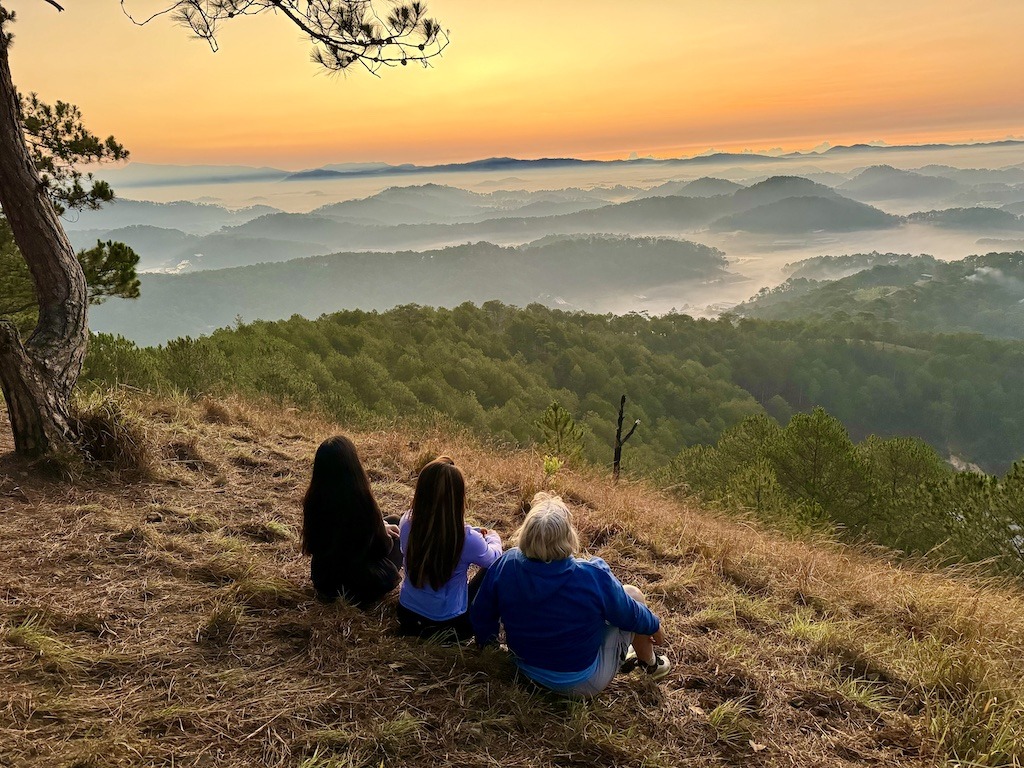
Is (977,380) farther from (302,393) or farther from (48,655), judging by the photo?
(48,655)

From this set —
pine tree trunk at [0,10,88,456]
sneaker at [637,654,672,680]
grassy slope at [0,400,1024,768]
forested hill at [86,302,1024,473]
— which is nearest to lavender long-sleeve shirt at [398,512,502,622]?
grassy slope at [0,400,1024,768]

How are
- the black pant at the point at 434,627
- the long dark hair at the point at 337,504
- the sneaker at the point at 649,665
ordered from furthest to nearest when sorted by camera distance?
the long dark hair at the point at 337,504
the black pant at the point at 434,627
the sneaker at the point at 649,665

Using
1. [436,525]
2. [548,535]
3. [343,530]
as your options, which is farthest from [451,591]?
[548,535]

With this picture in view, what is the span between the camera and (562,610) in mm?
2555

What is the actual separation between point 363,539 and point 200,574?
108 cm

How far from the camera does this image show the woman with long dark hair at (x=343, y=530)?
312 cm

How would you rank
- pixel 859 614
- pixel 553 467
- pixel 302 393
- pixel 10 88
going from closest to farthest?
1. pixel 859 614
2. pixel 10 88
3. pixel 553 467
4. pixel 302 393

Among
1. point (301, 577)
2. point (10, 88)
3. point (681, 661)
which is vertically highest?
point (10, 88)

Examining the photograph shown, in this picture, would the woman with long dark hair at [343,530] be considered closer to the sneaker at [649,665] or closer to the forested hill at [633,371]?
the sneaker at [649,665]

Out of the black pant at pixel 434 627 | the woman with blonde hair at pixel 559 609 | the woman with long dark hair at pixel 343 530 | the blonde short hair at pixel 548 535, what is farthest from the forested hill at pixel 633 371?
the blonde short hair at pixel 548 535

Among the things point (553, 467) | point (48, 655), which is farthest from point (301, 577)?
point (553, 467)

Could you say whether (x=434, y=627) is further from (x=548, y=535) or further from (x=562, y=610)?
(x=548, y=535)

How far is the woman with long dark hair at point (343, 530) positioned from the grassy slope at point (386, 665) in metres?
0.15

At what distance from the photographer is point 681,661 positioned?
3.18 metres
